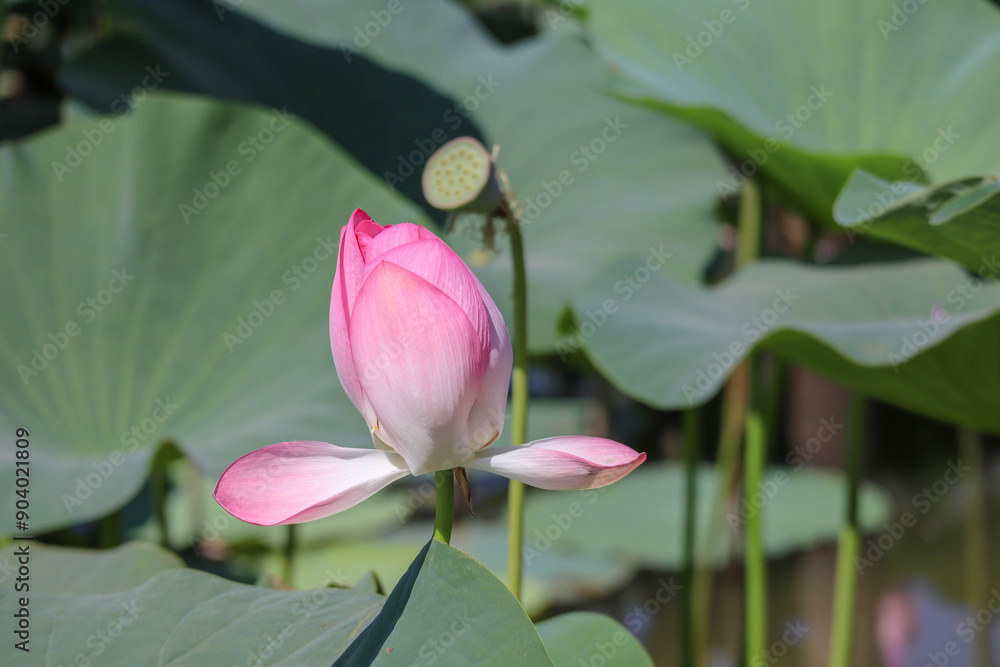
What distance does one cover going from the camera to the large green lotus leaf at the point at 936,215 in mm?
462

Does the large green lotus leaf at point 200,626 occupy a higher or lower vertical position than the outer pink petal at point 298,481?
lower

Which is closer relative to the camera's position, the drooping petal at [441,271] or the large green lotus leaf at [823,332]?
the drooping petal at [441,271]

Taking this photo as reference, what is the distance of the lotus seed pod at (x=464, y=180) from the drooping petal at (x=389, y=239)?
0.09 m

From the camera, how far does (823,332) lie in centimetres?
68

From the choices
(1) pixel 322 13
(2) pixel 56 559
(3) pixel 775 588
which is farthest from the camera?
(3) pixel 775 588

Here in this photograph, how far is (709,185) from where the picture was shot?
3.54 feet

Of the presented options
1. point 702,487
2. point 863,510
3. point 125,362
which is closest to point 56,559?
point 125,362

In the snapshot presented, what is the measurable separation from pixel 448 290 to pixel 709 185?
2.85ft

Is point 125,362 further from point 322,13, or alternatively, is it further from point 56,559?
point 322,13
